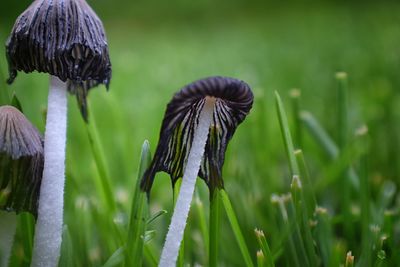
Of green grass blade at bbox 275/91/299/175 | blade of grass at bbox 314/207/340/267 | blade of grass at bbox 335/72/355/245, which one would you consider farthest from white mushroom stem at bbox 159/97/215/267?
blade of grass at bbox 335/72/355/245

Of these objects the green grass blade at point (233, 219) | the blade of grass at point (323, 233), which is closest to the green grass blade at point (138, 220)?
the green grass blade at point (233, 219)

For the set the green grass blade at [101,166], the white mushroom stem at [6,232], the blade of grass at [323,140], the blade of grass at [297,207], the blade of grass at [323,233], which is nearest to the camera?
the white mushroom stem at [6,232]

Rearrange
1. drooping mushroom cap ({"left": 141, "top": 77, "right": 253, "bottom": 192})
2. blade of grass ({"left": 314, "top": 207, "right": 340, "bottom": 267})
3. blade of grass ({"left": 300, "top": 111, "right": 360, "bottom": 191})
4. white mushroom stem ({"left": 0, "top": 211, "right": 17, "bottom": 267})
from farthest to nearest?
1. blade of grass ({"left": 300, "top": 111, "right": 360, "bottom": 191})
2. blade of grass ({"left": 314, "top": 207, "right": 340, "bottom": 267})
3. white mushroom stem ({"left": 0, "top": 211, "right": 17, "bottom": 267})
4. drooping mushroom cap ({"left": 141, "top": 77, "right": 253, "bottom": 192})

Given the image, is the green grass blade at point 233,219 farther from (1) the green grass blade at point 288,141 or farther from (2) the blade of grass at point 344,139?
(2) the blade of grass at point 344,139

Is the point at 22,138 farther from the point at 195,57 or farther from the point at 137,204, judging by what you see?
the point at 195,57

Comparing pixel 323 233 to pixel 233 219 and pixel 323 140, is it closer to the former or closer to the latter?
pixel 233 219

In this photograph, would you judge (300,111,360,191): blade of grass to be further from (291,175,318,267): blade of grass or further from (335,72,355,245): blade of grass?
(291,175,318,267): blade of grass

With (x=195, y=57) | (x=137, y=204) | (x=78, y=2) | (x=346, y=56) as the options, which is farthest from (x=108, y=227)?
(x=195, y=57)
